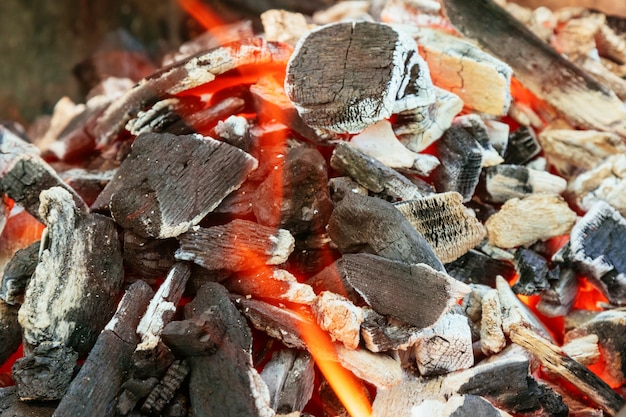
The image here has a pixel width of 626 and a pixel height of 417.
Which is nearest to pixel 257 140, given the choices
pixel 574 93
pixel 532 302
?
pixel 532 302

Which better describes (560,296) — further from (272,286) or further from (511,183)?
(272,286)

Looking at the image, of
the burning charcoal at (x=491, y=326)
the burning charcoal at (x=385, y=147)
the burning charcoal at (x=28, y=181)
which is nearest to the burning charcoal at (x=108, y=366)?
the burning charcoal at (x=28, y=181)

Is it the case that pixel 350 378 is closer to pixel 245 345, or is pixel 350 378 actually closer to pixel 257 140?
pixel 245 345

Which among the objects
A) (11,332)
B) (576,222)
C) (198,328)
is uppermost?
(198,328)

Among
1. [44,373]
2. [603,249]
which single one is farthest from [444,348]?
[44,373]

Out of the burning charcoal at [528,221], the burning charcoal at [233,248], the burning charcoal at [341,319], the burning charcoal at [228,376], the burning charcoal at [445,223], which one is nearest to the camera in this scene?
the burning charcoal at [228,376]

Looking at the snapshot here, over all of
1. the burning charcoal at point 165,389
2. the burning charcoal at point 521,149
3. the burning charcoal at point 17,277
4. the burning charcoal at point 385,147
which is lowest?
the burning charcoal at point 521,149

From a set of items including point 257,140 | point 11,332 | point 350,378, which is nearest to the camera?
point 350,378

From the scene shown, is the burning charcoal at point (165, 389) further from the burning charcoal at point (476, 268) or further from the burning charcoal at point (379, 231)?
the burning charcoal at point (476, 268)

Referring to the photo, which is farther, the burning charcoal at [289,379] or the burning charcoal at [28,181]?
the burning charcoal at [28,181]
